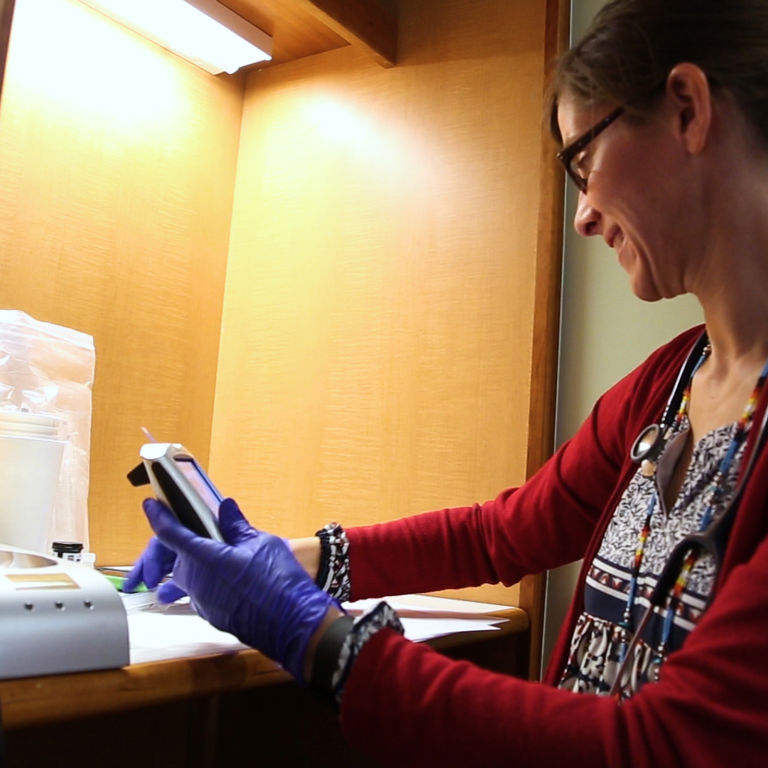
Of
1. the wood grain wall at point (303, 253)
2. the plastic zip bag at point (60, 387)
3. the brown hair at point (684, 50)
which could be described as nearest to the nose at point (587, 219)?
the brown hair at point (684, 50)

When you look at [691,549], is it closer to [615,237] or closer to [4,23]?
[615,237]

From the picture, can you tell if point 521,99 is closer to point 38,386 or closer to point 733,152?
point 733,152

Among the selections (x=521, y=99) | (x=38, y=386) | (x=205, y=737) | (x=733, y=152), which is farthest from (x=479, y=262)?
(x=205, y=737)

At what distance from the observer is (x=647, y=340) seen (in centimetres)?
115

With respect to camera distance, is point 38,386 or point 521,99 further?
point 521,99

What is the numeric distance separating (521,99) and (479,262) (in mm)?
254

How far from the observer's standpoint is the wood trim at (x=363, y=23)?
4.11ft

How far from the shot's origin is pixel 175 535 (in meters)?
0.73

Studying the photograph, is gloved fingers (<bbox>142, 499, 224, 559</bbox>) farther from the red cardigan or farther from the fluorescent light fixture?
the fluorescent light fixture

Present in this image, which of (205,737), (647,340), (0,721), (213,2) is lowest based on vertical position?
(205,737)

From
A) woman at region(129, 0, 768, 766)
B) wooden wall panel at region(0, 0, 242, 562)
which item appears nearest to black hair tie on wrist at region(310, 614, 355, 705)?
woman at region(129, 0, 768, 766)

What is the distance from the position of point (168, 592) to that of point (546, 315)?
64 centimetres

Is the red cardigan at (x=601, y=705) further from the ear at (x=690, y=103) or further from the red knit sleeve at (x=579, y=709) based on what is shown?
the ear at (x=690, y=103)

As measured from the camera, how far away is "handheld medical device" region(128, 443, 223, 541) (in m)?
0.74
